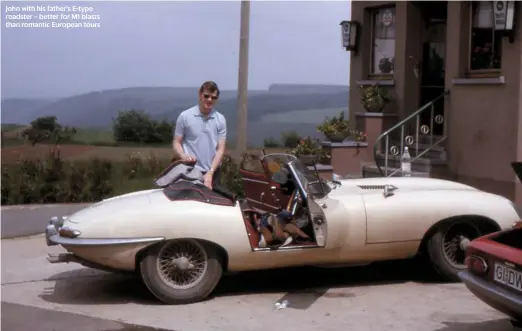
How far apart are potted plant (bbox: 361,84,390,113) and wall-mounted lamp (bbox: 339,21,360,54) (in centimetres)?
126

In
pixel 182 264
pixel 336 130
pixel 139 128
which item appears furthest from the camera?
pixel 139 128

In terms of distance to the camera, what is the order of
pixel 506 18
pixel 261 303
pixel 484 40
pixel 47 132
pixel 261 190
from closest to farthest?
pixel 261 303 < pixel 261 190 < pixel 506 18 < pixel 484 40 < pixel 47 132

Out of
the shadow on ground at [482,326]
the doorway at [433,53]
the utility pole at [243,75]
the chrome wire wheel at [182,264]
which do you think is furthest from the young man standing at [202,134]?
the doorway at [433,53]

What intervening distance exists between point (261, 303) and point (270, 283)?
715mm

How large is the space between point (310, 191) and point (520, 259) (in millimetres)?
2147

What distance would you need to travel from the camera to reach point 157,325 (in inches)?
231

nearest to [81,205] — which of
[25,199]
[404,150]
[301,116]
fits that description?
[25,199]

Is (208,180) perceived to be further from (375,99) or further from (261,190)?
(375,99)

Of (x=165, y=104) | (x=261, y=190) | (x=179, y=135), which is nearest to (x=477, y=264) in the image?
(x=261, y=190)

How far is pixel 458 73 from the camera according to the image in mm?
10969

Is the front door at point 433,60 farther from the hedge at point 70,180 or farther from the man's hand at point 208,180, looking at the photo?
the man's hand at point 208,180

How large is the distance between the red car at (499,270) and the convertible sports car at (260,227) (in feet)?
4.41

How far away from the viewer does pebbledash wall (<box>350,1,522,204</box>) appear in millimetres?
9984

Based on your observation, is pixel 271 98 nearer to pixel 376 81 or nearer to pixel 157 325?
pixel 376 81
